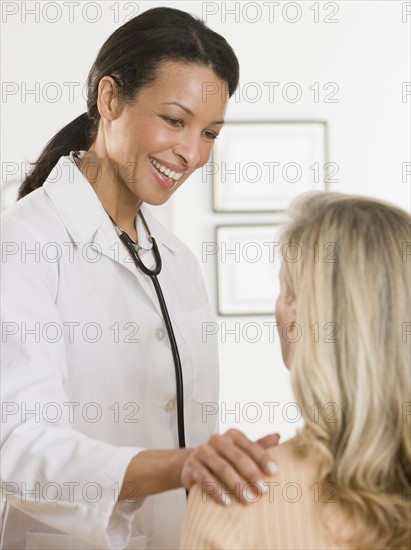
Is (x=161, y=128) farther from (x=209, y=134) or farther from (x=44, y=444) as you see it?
(x=44, y=444)

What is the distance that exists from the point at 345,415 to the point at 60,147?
921mm

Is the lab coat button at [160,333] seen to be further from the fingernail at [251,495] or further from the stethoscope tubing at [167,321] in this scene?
the fingernail at [251,495]

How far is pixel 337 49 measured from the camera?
3092 mm

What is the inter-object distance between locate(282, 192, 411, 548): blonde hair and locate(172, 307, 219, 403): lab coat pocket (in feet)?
1.81

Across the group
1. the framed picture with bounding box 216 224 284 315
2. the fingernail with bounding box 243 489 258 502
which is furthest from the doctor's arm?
the framed picture with bounding box 216 224 284 315

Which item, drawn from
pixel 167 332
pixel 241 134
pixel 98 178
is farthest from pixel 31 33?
pixel 167 332

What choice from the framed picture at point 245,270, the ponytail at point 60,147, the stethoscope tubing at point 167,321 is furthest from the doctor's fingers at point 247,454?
the framed picture at point 245,270

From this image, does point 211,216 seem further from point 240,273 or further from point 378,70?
point 378,70

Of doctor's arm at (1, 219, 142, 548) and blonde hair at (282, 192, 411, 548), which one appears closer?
blonde hair at (282, 192, 411, 548)

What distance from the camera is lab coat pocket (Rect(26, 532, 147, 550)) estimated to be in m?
1.39

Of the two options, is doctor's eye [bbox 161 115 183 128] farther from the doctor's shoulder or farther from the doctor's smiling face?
the doctor's shoulder

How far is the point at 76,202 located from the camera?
147 cm

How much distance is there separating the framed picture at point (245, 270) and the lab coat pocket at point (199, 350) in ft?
4.64

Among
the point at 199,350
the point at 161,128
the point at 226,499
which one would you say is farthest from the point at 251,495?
the point at 161,128
